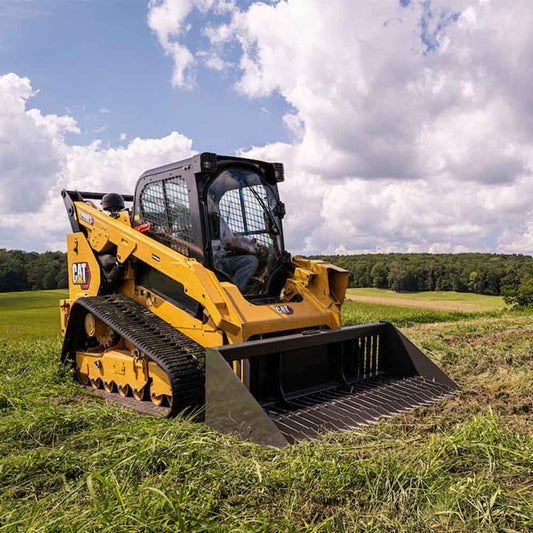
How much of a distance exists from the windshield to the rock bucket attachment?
3.69ft

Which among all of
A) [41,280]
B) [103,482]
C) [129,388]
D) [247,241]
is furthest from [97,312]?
[41,280]

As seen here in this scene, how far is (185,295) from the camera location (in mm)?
5430

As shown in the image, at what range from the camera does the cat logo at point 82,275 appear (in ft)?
22.1

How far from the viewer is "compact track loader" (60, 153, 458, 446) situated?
4.46m

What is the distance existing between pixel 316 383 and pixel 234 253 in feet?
5.26

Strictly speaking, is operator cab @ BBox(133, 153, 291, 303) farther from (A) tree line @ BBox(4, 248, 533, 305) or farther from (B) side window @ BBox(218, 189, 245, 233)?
(A) tree line @ BBox(4, 248, 533, 305)

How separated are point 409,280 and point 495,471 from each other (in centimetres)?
3617

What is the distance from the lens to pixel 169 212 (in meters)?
5.80

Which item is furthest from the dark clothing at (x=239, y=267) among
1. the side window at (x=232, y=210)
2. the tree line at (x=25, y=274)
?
the tree line at (x=25, y=274)

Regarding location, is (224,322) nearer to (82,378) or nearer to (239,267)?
(239,267)

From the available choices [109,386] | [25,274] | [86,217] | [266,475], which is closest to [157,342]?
[109,386]

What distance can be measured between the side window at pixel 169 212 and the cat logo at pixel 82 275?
3.93ft

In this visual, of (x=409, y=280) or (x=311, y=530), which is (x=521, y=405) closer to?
(x=311, y=530)

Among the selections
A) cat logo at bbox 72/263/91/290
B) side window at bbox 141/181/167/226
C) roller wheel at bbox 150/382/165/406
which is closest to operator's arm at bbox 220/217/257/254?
side window at bbox 141/181/167/226
